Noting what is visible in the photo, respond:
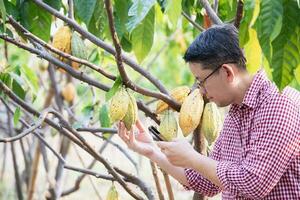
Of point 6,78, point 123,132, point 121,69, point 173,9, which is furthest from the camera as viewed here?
point 6,78

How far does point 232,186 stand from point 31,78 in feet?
4.24

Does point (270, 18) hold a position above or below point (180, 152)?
above

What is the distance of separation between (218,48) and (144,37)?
1.59ft

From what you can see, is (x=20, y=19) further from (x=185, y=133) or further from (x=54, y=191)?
(x=54, y=191)

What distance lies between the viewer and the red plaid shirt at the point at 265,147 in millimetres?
2059

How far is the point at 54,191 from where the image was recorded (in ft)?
11.7

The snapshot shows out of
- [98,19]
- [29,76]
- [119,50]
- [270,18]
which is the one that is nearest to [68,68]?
[98,19]

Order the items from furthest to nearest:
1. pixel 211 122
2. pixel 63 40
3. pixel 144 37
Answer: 1. pixel 63 40
2. pixel 211 122
3. pixel 144 37

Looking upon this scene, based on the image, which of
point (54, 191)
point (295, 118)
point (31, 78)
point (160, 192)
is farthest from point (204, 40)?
point (54, 191)

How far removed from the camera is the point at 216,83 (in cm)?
223

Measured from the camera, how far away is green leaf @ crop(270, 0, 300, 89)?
4.24 ft

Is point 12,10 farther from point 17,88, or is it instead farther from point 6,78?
point 17,88

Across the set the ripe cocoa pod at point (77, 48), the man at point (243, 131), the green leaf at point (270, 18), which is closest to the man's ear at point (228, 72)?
the man at point (243, 131)

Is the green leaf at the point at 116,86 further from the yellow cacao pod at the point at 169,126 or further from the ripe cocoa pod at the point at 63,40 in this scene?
the ripe cocoa pod at the point at 63,40
